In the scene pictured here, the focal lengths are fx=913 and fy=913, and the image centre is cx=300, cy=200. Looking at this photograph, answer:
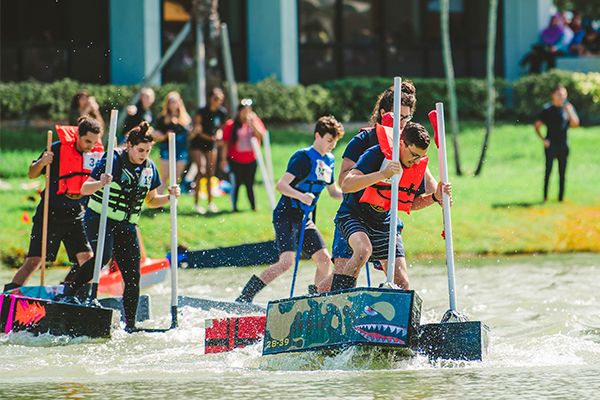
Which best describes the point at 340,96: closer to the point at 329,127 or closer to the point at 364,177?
the point at 329,127

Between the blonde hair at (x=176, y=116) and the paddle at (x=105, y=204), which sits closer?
the paddle at (x=105, y=204)

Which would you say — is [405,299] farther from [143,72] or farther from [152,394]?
[143,72]

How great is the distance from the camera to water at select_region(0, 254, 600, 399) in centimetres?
569

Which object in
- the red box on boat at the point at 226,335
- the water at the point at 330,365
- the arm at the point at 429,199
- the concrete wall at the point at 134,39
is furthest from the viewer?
the concrete wall at the point at 134,39

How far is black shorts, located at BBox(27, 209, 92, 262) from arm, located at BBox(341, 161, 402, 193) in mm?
3171

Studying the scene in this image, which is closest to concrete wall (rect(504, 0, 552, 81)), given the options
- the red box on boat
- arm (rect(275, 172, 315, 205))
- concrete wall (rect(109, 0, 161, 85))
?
concrete wall (rect(109, 0, 161, 85))

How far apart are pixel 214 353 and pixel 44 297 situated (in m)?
2.15

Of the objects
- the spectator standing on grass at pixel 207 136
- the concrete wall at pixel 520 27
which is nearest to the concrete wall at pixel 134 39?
the spectator standing on grass at pixel 207 136

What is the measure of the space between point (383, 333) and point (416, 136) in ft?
4.58

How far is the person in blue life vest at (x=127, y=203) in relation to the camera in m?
7.52

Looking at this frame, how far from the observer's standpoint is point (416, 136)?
637cm

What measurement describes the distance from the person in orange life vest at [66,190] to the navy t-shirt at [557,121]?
27.4 ft

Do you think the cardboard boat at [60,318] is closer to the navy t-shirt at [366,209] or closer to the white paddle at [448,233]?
the navy t-shirt at [366,209]

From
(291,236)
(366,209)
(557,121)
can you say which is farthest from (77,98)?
(557,121)
